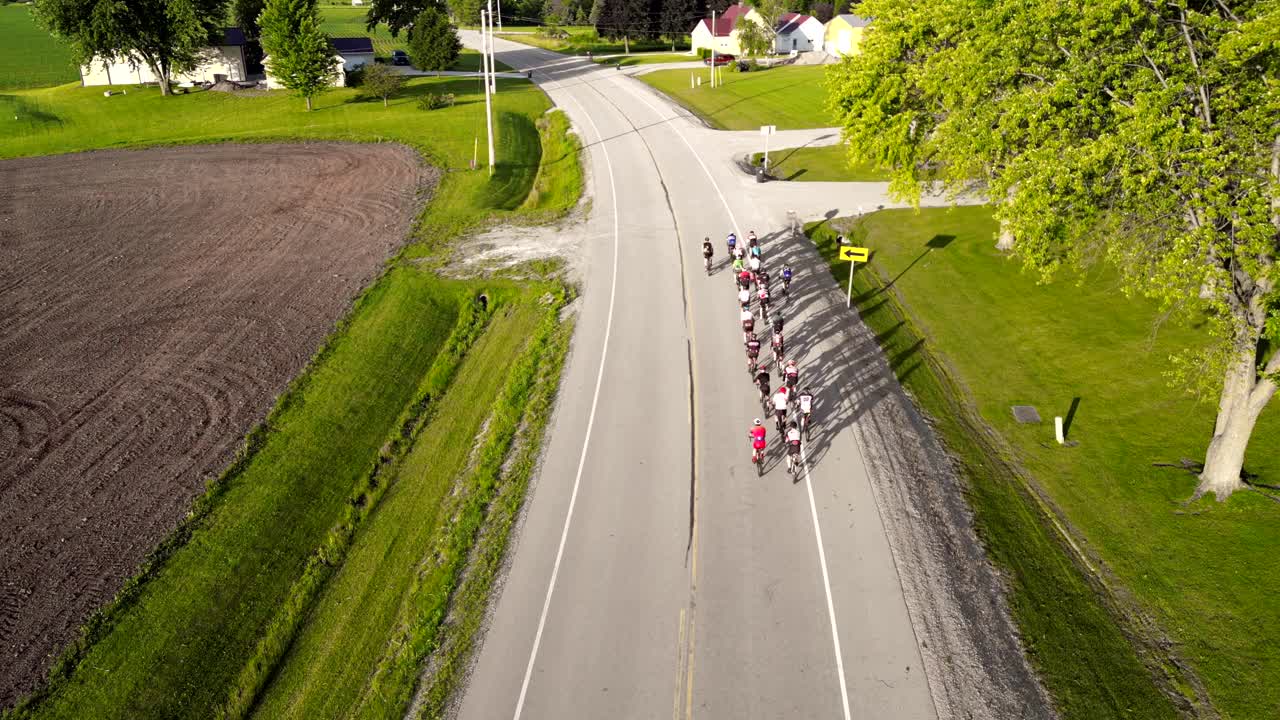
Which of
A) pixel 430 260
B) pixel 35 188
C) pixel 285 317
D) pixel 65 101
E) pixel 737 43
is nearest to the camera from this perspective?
pixel 285 317

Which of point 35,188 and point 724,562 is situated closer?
point 724,562

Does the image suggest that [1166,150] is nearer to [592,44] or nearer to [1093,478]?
[1093,478]

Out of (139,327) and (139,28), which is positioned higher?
(139,28)

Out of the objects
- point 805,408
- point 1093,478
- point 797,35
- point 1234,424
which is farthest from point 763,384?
point 797,35

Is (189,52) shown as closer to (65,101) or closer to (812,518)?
(65,101)

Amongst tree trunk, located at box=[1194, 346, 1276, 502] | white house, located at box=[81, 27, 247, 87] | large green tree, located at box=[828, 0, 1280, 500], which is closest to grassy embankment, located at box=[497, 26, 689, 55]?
white house, located at box=[81, 27, 247, 87]

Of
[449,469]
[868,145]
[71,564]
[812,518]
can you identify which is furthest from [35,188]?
[812,518]
